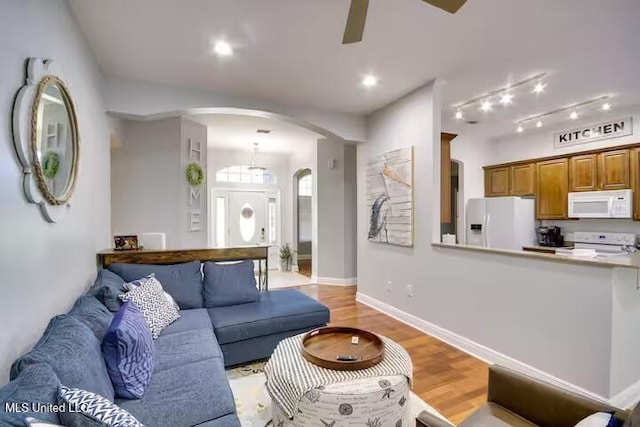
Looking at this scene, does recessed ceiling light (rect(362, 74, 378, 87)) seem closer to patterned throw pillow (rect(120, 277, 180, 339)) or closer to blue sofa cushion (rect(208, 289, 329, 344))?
blue sofa cushion (rect(208, 289, 329, 344))

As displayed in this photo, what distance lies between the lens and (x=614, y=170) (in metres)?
4.16

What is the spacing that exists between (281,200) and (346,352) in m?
5.78

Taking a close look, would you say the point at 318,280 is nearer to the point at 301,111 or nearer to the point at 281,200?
the point at 281,200

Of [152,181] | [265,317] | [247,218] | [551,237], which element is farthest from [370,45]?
[247,218]

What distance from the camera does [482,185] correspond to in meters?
5.82

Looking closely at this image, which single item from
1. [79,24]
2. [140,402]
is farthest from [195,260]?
[79,24]

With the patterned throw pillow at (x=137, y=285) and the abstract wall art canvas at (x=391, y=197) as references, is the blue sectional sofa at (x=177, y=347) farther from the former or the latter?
the abstract wall art canvas at (x=391, y=197)

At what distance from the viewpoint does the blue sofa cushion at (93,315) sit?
5.55 ft

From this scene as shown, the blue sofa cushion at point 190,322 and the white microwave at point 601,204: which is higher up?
the white microwave at point 601,204

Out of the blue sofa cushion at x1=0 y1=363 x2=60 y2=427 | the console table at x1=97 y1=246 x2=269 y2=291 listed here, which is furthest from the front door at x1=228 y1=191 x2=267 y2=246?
the blue sofa cushion at x1=0 y1=363 x2=60 y2=427

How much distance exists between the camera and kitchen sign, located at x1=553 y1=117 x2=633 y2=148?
163 inches

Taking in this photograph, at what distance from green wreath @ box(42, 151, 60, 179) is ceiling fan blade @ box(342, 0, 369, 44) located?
5.91ft

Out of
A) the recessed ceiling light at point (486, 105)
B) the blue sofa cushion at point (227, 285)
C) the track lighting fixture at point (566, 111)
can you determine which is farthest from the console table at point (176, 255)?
the track lighting fixture at point (566, 111)

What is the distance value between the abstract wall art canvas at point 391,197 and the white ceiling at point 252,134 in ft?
5.71
